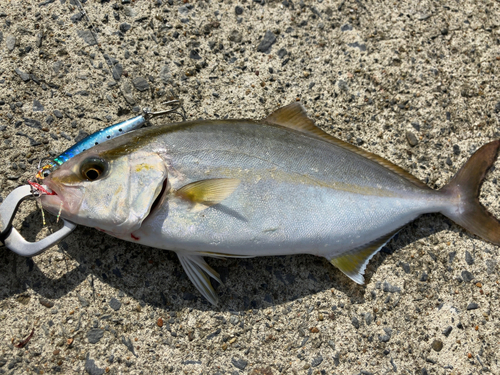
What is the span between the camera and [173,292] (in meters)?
2.14

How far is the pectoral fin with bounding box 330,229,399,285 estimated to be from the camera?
6.94ft

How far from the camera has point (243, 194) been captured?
192 cm

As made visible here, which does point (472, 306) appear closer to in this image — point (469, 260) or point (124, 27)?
point (469, 260)

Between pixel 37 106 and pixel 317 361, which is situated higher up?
pixel 37 106

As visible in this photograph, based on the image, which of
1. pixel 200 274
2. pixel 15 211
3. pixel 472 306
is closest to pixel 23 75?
pixel 15 211

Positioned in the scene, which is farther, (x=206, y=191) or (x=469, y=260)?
(x=469, y=260)

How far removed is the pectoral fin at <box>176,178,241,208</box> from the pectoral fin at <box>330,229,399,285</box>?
2.55 feet

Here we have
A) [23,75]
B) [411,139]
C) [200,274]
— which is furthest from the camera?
[411,139]

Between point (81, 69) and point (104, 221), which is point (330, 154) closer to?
point (104, 221)

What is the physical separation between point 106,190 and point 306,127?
1162 mm

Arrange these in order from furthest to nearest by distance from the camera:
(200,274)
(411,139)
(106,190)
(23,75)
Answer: (411,139)
(23,75)
(200,274)
(106,190)

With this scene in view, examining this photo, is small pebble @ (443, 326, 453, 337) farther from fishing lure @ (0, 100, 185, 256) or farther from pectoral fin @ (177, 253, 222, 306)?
fishing lure @ (0, 100, 185, 256)

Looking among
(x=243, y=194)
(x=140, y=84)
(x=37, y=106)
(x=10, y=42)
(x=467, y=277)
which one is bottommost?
(x=467, y=277)

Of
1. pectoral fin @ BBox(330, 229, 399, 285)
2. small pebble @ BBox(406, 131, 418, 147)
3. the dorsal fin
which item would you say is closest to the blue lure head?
the dorsal fin
